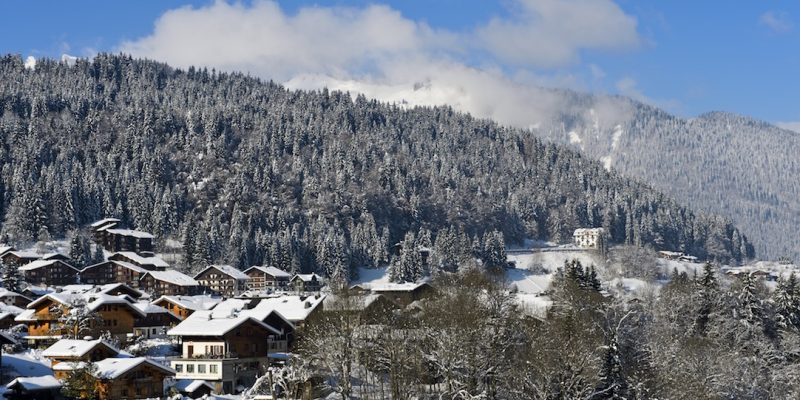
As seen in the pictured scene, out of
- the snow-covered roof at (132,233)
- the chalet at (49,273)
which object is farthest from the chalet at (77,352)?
the snow-covered roof at (132,233)

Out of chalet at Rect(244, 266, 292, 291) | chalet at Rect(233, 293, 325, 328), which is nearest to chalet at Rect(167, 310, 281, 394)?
chalet at Rect(233, 293, 325, 328)

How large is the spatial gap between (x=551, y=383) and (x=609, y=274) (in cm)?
12873

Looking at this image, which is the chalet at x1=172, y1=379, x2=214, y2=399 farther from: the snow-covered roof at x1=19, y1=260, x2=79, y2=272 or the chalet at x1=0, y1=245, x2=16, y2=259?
the chalet at x1=0, y1=245, x2=16, y2=259

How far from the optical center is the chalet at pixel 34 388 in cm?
6488

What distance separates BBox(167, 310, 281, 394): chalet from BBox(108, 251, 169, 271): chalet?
73495mm

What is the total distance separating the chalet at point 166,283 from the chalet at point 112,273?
1.62 m

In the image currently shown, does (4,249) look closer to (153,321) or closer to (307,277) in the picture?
(307,277)

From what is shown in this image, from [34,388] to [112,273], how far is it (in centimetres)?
8613

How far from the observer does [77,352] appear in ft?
236

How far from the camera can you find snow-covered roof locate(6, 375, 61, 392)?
65250mm

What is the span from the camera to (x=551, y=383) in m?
66.2

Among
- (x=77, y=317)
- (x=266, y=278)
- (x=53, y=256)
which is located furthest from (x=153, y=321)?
(x=266, y=278)

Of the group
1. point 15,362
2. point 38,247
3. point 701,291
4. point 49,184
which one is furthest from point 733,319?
point 49,184

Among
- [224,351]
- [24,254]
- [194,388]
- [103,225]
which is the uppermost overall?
[103,225]
